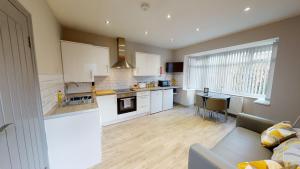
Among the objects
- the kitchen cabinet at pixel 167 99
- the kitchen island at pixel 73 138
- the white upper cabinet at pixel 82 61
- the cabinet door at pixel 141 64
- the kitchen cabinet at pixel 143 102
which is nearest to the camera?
the kitchen island at pixel 73 138

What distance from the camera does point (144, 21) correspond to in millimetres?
2367

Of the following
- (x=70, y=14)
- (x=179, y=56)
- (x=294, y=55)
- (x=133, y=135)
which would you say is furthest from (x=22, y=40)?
(x=179, y=56)

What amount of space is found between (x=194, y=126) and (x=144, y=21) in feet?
9.55

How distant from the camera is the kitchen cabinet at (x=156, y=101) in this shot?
3.91m

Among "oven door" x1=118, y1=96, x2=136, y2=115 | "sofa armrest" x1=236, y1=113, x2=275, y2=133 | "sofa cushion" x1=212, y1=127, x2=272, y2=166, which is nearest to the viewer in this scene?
"sofa cushion" x1=212, y1=127, x2=272, y2=166

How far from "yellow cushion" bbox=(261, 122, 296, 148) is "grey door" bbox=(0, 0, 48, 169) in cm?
261

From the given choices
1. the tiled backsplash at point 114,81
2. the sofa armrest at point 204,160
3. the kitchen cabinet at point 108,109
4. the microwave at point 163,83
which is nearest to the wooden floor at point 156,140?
Result: the kitchen cabinet at point 108,109

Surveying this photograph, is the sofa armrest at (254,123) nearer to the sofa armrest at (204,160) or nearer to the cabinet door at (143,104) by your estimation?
the sofa armrest at (204,160)

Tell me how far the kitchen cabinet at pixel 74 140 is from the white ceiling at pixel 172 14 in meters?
1.77

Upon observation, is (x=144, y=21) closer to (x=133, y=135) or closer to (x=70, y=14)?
(x=70, y=14)

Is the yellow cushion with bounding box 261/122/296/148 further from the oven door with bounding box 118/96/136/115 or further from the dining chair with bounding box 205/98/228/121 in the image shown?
the oven door with bounding box 118/96/136/115

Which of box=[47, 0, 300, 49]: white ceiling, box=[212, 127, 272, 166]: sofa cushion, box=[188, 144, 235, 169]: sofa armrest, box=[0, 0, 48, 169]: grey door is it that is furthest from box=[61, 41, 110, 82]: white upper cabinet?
box=[212, 127, 272, 166]: sofa cushion

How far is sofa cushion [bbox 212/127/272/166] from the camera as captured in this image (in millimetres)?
1267

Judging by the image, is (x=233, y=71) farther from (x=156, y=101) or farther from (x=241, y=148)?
(x=241, y=148)
